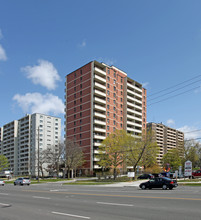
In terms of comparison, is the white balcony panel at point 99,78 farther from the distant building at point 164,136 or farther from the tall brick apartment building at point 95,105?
the distant building at point 164,136

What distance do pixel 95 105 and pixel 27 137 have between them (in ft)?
221

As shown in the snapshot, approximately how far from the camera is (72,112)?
307 ft

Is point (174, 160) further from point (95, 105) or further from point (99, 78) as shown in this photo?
point (99, 78)

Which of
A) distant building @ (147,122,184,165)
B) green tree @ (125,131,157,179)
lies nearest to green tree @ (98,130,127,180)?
green tree @ (125,131,157,179)

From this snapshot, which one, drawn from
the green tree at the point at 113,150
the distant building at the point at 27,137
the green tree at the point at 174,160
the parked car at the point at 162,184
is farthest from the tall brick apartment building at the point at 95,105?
the parked car at the point at 162,184

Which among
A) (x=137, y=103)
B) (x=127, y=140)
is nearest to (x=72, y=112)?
(x=137, y=103)

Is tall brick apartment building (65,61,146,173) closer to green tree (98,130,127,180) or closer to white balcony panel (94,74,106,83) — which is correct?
white balcony panel (94,74,106,83)

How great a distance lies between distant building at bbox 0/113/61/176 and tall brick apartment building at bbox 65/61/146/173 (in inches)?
1809

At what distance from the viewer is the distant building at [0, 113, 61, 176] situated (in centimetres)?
13475

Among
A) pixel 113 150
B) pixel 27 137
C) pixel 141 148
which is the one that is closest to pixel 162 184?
pixel 141 148

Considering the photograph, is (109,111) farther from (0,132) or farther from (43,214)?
(0,132)

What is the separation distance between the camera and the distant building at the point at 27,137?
5305 inches

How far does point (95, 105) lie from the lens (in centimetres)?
8600

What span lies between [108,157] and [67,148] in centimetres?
1362
